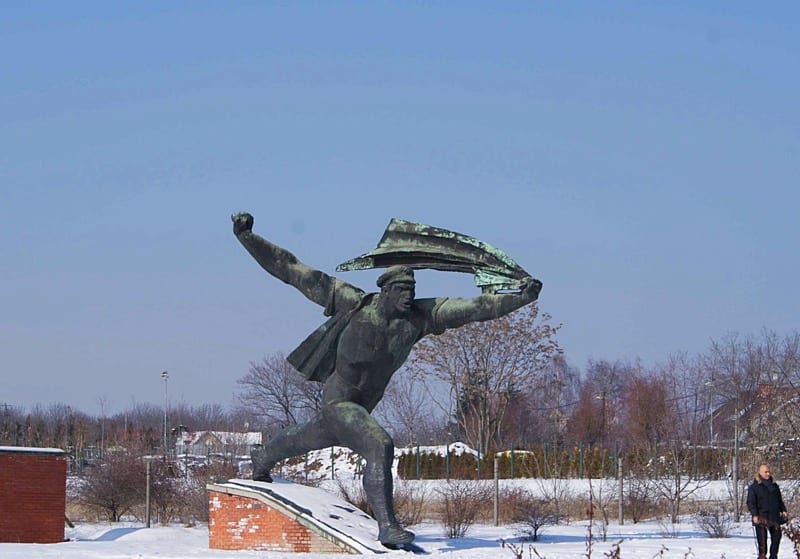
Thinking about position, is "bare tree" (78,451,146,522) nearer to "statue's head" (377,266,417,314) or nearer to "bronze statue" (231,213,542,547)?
"bronze statue" (231,213,542,547)

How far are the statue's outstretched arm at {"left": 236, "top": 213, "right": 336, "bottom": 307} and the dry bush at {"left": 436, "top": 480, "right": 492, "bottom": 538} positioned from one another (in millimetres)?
4737

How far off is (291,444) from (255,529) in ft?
3.43

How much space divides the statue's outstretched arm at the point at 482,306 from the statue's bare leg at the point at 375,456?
4.09 ft

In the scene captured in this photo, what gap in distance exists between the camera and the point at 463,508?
18.1m

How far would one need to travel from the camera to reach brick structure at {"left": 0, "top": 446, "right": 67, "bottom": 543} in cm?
1553

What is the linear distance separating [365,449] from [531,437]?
48.5 m

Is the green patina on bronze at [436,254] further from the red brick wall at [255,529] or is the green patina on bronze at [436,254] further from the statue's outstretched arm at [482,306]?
the red brick wall at [255,529]

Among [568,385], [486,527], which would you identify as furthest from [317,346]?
[568,385]

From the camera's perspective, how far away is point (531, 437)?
60000 millimetres

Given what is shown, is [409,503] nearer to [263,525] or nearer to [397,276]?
[263,525]

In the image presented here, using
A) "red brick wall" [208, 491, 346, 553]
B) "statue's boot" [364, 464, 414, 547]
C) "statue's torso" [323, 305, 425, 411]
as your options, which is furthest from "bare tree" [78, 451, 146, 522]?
"statue's boot" [364, 464, 414, 547]

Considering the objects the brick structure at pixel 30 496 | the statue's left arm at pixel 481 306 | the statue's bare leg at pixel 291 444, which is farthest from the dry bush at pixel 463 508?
the brick structure at pixel 30 496

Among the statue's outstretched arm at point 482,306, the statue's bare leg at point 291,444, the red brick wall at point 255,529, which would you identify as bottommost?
the red brick wall at point 255,529

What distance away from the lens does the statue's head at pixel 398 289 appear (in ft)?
39.8
